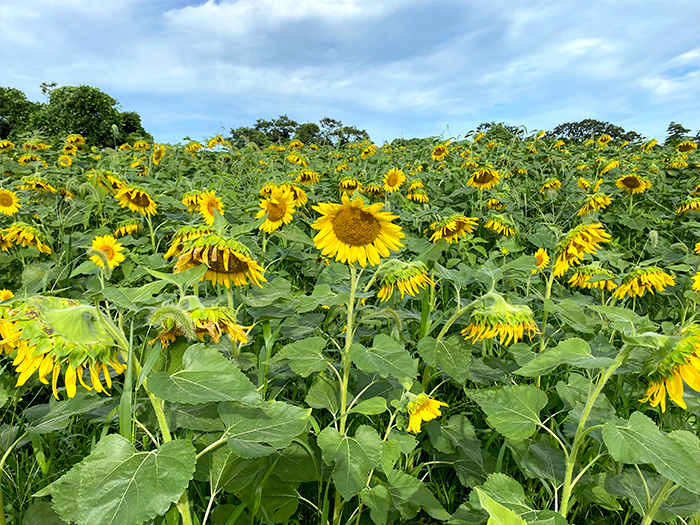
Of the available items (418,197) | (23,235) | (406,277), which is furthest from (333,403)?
(418,197)

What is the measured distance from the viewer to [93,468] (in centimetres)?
84

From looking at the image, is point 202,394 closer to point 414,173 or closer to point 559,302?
point 559,302

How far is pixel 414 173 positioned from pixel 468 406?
494 centimetres

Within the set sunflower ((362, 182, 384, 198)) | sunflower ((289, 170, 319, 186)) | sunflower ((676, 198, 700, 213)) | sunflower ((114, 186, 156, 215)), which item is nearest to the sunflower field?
sunflower ((114, 186, 156, 215))

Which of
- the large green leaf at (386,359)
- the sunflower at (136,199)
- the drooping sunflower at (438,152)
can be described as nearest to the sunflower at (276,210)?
the sunflower at (136,199)

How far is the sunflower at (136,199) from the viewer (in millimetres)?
3260

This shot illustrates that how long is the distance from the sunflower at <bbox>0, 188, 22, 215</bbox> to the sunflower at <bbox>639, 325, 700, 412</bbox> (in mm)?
4841

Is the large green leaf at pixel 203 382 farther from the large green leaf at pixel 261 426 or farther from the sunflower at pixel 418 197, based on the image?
the sunflower at pixel 418 197

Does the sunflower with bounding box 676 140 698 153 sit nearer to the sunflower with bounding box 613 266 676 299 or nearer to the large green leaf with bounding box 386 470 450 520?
the sunflower with bounding box 613 266 676 299

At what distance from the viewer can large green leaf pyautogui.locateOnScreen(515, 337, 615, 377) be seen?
1.10 metres

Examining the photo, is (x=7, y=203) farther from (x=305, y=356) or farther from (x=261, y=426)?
(x=261, y=426)

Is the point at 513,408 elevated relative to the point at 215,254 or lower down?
lower down

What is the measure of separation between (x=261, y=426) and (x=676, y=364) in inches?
45.5

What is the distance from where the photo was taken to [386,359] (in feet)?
4.42
